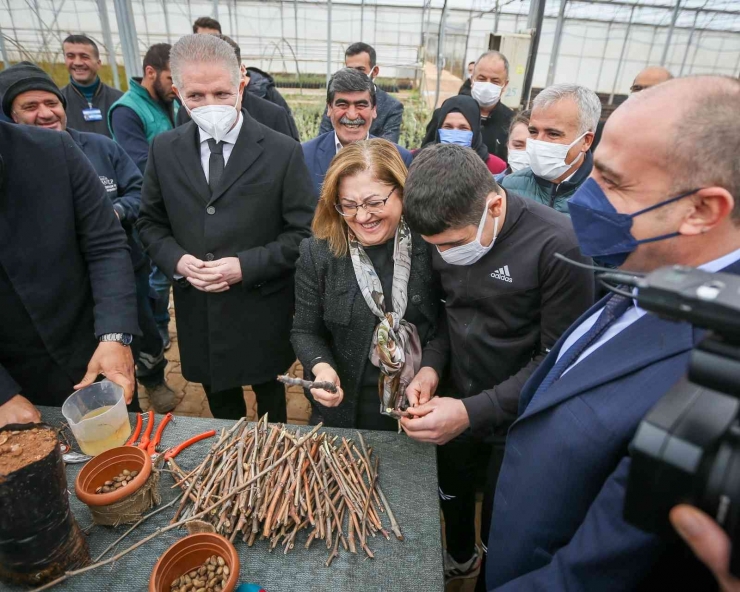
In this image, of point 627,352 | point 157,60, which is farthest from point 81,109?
point 627,352

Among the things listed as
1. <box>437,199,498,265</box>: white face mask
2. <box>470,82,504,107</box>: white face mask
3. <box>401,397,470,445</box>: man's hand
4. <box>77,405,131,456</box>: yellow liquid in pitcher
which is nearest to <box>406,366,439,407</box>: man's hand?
<box>401,397,470,445</box>: man's hand

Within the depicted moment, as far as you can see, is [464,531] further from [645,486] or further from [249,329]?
[645,486]

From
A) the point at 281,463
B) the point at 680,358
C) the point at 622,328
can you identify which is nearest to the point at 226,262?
the point at 281,463

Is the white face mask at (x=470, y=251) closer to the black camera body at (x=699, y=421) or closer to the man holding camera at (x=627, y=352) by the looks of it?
the man holding camera at (x=627, y=352)

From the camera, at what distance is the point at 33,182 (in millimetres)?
2064

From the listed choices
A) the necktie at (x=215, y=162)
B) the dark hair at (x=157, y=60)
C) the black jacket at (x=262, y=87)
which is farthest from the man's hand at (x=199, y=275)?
the black jacket at (x=262, y=87)

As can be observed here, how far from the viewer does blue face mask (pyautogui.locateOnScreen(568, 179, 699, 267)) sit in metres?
1.28

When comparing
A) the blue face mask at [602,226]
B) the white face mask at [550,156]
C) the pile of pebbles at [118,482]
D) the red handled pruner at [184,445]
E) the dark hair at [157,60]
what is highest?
the dark hair at [157,60]

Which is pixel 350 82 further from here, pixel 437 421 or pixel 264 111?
pixel 437 421

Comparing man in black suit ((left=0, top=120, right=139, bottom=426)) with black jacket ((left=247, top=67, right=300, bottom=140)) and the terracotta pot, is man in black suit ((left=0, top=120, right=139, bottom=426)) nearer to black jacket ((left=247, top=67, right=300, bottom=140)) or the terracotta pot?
the terracotta pot

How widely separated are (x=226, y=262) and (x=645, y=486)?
2327mm

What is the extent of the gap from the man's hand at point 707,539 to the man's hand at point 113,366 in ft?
6.40

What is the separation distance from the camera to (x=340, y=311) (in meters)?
2.27

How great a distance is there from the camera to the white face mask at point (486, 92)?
4.99 m
